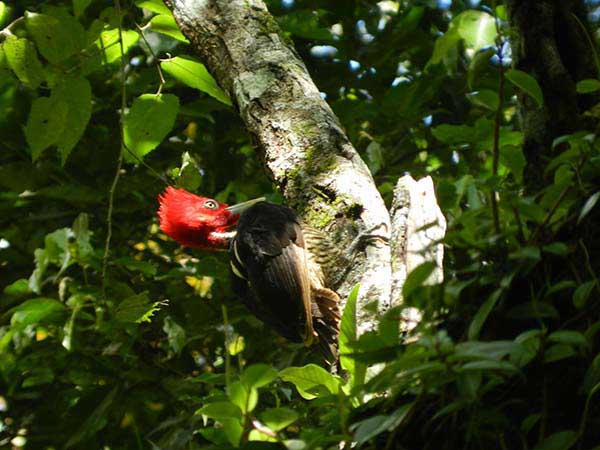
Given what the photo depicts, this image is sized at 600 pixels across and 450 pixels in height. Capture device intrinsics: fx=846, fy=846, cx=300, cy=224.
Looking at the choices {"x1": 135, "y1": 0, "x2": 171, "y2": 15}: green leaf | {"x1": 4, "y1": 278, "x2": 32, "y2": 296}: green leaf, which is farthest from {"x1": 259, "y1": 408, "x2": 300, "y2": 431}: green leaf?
{"x1": 4, "y1": 278, "x2": 32, "y2": 296}: green leaf

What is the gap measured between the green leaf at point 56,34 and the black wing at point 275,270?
→ 4.57 feet

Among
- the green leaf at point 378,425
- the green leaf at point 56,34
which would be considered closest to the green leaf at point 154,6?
the green leaf at point 56,34

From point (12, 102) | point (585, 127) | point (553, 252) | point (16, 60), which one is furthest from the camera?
point (12, 102)

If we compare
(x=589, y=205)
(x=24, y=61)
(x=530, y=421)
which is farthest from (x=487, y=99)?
(x=24, y=61)

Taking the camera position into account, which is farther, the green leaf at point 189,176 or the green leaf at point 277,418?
the green leaf at point 189,176

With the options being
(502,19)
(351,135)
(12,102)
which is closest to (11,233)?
(12,102)

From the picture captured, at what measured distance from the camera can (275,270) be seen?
12.4 feet

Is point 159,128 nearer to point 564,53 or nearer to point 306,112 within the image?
point 306,112

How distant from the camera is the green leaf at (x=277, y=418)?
149 centimetres

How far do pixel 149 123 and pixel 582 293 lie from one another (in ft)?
5.32

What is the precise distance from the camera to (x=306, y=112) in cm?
289

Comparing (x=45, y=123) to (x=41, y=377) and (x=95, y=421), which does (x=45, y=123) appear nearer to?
(x=95, y=421)

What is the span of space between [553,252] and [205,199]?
3077mm

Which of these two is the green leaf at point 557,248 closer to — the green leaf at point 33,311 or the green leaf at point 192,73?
the green leaf at point 192,73
